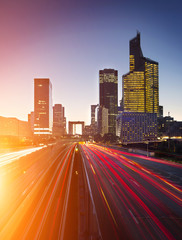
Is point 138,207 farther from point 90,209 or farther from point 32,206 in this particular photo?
point 32,206

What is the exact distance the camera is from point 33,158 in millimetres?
35031

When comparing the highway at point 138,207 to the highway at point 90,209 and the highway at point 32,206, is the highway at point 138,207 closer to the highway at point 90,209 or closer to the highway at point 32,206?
the highway at point 90,209

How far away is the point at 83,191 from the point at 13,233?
8292 mm

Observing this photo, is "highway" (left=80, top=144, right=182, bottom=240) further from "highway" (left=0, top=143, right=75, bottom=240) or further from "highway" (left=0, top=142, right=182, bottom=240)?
"highway" (left=0, top=143, right=75, bottom=240)

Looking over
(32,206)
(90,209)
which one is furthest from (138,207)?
(32,206)

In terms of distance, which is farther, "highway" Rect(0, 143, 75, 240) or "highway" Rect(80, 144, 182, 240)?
"highway" Rect(0, 143, 75, 240)

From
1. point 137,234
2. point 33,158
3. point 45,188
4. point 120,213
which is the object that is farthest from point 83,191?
point 33,158

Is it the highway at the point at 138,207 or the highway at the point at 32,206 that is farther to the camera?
the highway at the point at 32,206

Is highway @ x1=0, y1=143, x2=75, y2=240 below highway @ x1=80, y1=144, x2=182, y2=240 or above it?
below

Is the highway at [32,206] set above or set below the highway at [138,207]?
below

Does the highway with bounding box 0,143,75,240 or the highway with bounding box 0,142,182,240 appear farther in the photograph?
the highway with bounding box 0,143,75,240

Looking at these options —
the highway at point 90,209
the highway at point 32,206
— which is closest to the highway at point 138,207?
the highway at point 90,209

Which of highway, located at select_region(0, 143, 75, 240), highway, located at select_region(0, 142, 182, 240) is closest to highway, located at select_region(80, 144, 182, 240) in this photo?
highway, located at select_region(0, 142, 182, 240)

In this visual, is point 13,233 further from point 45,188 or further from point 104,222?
point 45,188
